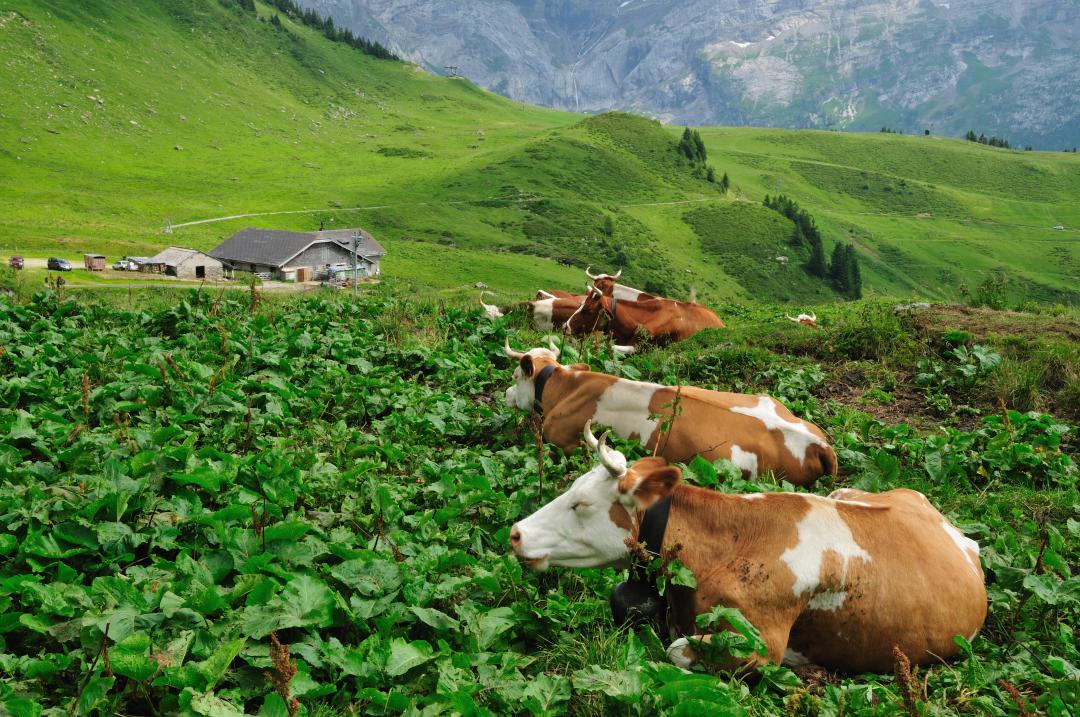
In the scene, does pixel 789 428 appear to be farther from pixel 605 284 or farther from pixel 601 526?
pixel 605 284

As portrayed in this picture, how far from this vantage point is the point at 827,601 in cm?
582

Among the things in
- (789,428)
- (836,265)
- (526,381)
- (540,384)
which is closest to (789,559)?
(789,428)

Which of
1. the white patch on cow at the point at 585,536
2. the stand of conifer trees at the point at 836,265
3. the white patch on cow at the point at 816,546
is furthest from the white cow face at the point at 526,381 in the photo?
the stand of conifer trees at the point at 836,265

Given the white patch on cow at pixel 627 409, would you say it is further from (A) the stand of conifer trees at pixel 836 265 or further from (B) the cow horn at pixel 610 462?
(A) the stand of conifer trees at pixel 836 265

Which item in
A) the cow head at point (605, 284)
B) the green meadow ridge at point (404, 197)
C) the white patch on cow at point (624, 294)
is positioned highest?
the green meadow ridge at point (404, 197)

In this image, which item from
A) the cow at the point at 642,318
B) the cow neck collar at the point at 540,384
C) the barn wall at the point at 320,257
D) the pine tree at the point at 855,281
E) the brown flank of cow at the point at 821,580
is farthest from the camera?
the pine tree at the point at 855,281

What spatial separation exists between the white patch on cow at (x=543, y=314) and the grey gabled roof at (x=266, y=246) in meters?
77.9

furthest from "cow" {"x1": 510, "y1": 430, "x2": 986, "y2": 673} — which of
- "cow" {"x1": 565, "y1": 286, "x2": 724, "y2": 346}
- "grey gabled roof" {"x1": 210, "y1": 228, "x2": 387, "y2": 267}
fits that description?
"grey gabled roof" {"x1": 210, "y1": 228, "x2": 387, "y2": 267}

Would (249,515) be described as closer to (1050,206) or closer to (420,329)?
(420,329)

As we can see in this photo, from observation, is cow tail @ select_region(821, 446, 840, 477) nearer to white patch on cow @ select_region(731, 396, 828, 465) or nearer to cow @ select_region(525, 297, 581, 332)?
white patch on cow @ select_region(731, 396, 828, 465)

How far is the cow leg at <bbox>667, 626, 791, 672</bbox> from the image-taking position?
17.2ft

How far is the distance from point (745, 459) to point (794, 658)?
127 inches

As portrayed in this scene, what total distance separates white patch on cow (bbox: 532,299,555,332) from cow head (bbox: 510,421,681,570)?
13.9m

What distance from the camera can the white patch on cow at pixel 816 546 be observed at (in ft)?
19.1
